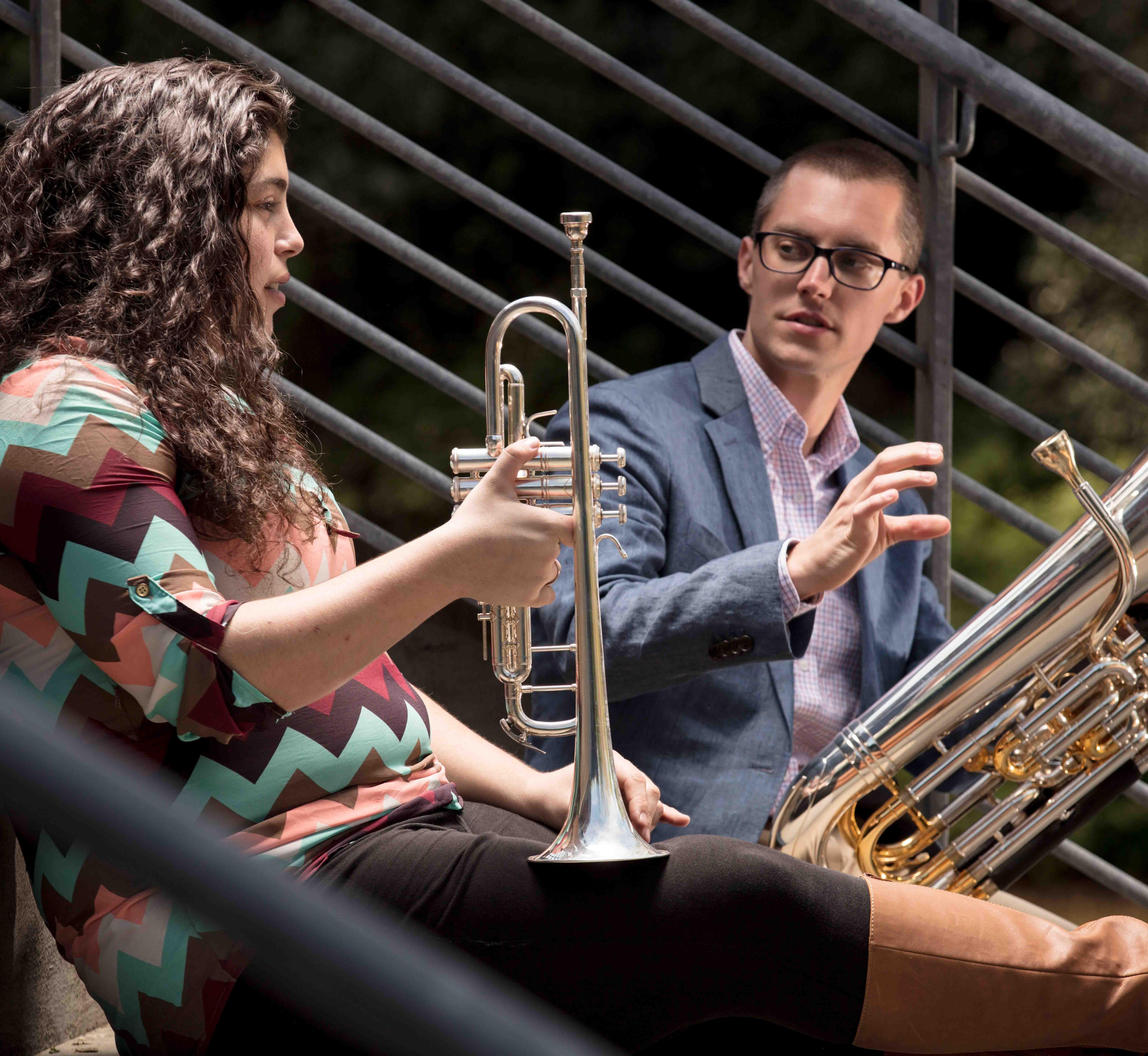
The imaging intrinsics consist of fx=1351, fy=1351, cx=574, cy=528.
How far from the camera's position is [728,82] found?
4.23 meters

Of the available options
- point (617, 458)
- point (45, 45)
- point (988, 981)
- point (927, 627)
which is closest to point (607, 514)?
point (617, 458)

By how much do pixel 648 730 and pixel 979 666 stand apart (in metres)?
0.42

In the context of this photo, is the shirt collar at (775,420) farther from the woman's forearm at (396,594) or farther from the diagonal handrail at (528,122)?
the woman's forearm at (396,594)

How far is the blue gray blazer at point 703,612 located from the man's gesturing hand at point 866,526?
43 mm

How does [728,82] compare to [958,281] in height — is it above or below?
above

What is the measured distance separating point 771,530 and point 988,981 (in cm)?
77

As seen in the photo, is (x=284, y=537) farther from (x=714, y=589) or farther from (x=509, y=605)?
(x=714, y=589)

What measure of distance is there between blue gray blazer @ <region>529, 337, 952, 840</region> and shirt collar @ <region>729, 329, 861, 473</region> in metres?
0.02

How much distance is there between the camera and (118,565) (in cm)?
105

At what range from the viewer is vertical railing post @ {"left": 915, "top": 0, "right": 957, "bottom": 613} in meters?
1.93

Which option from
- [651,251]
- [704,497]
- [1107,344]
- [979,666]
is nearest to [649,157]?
[651,251]

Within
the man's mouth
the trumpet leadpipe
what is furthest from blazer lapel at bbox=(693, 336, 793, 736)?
the trumpet leadpipe

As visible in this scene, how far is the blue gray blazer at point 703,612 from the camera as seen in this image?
1581mm

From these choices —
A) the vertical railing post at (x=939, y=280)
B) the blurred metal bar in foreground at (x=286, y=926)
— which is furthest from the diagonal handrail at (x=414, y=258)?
the blurred metal bar in foreground at (x=286, y=926)
